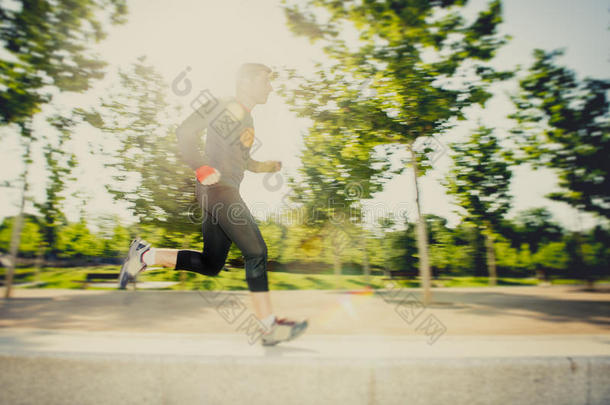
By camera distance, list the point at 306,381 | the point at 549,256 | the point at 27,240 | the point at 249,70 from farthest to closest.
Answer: the point at 549,256 → the point at 27,240 → the point at 249,70 → the point at 306,381

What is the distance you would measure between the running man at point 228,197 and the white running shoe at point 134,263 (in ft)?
0.06

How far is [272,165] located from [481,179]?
13468 millimetres

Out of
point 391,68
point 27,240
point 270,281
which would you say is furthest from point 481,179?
point 27,240

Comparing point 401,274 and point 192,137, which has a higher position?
point 192,137

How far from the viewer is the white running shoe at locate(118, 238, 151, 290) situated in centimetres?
258

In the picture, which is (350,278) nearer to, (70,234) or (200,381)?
(70,234)

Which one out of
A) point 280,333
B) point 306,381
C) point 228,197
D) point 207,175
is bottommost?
point 306,381

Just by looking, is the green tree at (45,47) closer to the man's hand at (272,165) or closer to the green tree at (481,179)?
the man's hand at (272,165)

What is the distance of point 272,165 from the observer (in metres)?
2.60

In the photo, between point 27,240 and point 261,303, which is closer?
point 261,303

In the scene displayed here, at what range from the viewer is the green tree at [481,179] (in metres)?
12.7

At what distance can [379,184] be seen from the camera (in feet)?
25.9

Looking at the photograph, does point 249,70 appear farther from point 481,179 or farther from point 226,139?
point 481,179

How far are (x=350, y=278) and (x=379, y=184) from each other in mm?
A: 17188
